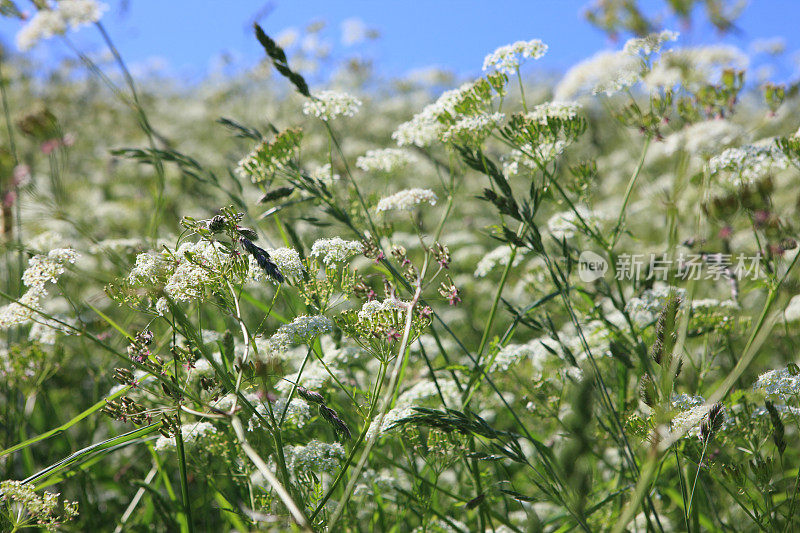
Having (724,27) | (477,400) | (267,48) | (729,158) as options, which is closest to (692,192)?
(729,158)

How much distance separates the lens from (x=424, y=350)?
2.41 metres

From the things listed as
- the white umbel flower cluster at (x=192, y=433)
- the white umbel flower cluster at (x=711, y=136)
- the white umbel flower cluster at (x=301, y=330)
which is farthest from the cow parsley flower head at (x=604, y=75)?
the white umbel flower cluster at (x=192, y=433)

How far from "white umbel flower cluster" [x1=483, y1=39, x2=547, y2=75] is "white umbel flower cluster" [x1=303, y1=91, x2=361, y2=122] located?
0.60 meters

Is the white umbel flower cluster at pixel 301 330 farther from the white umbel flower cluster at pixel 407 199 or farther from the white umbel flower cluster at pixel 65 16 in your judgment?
the white umbel flower cluster at pixel 65 16

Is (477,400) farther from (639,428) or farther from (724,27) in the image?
(724,27)

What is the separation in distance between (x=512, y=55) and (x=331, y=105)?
2.58ft

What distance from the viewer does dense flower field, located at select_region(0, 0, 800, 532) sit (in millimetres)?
1463

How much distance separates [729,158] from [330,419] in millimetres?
1764

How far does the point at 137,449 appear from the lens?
3086mm

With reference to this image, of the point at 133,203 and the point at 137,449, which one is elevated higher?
the point at 133,203

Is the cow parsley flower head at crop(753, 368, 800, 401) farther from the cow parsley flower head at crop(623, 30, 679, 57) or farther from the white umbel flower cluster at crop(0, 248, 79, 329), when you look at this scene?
the white umbel flower cluster at crop(0, 248, 79, 329)

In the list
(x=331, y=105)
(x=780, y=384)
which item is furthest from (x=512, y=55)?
(x=780, y=384)

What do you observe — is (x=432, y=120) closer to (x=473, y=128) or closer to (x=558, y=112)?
(x=473, y=128)

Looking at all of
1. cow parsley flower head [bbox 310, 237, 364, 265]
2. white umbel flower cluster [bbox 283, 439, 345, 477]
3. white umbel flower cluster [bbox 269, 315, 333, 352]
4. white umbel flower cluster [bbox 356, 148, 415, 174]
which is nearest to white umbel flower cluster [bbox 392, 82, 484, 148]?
white umbel flower cluster [bbox 356, 148, 415, 174]
